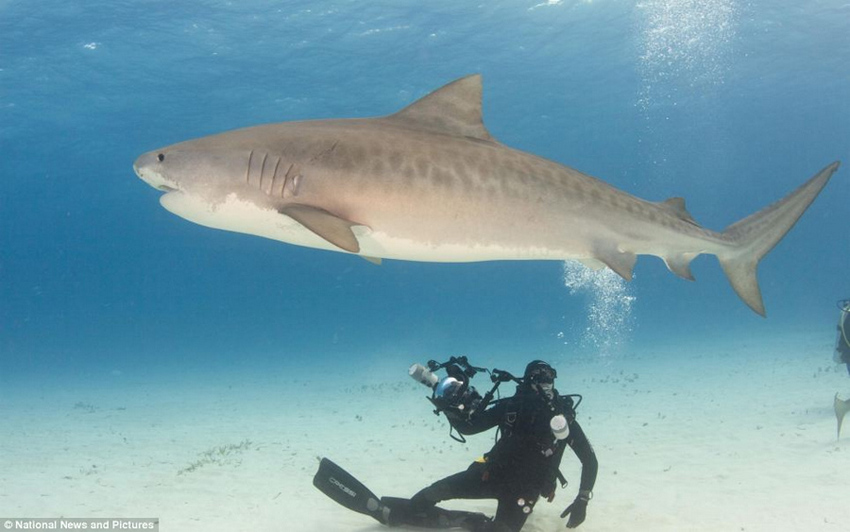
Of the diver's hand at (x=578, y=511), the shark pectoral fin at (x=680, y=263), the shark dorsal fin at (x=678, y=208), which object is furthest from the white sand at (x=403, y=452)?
the shark dorsal fin at (x=678, y=208)

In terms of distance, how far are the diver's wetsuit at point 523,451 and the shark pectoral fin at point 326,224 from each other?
2089mm

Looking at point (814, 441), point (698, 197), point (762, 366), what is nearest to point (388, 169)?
point (814, 441)

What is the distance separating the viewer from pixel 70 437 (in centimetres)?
1189

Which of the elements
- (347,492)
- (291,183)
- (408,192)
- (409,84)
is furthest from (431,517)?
(409,84)

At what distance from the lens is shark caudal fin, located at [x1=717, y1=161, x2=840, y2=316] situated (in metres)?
5.31

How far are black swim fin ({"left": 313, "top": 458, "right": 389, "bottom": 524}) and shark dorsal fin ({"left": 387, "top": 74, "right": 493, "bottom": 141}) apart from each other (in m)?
3.30

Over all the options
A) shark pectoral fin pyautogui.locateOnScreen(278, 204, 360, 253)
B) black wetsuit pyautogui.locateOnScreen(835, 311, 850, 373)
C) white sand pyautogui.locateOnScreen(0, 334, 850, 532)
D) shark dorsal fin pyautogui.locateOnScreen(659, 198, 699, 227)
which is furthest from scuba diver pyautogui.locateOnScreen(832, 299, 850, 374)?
shark pectoral fin pyautogui.locateOnScreen(278, 204, 360, 253)

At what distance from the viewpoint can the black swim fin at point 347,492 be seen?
539 cm

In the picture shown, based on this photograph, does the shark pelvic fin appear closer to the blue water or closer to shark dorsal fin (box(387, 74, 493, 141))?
shark dorsal fin (box(387, 74, 493, 141))

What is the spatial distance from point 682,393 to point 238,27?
22261 mm

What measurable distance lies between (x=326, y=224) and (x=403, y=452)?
7.09 metres

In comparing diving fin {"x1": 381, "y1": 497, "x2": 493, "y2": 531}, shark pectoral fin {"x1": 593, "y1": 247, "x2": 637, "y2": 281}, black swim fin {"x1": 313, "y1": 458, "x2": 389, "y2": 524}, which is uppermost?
shark pectoral fin {"x1": 593, "y1": 247, "x2": 637, "y2": 281}

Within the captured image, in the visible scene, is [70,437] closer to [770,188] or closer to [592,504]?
[592,504]

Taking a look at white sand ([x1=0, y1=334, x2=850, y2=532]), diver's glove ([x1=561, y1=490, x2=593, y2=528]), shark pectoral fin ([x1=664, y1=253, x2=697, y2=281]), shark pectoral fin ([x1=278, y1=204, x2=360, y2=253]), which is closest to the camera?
shark pectoral fin ([x1=278, y1=204, x2=360, y2=253])
